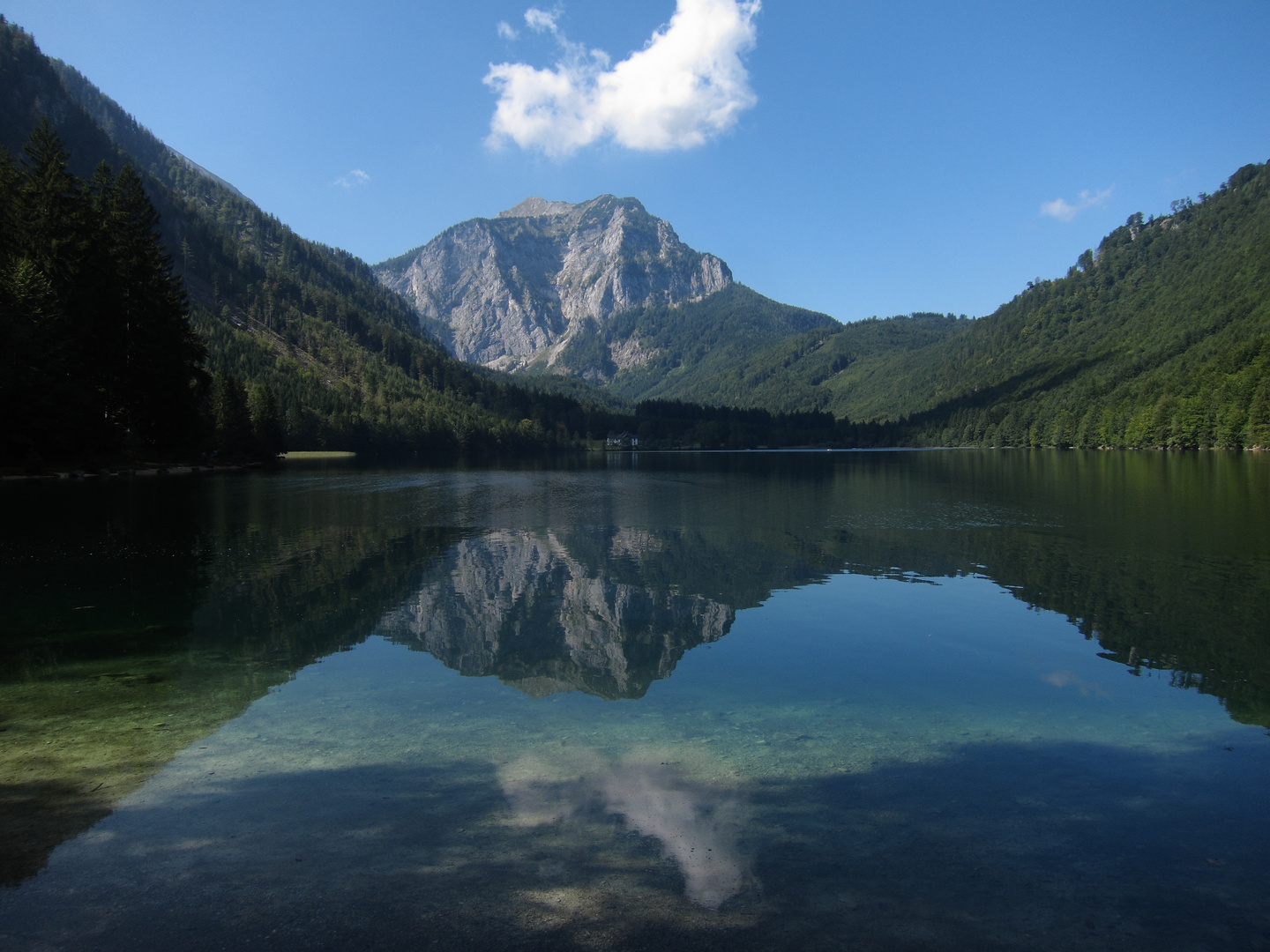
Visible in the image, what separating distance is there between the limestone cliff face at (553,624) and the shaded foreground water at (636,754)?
5.0 inches

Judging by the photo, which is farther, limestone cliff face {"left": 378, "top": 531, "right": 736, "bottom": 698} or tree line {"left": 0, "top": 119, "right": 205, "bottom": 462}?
tree line {"left": 0, "top": 119, "right": 205, "bottom": 462}

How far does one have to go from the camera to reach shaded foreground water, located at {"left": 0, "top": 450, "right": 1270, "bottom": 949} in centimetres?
592

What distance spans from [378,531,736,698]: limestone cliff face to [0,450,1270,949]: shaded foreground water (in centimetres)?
13

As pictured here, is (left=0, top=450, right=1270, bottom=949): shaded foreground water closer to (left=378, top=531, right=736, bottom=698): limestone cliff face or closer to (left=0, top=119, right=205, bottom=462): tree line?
(left=378, top=531, right=736, bottom=698): limestone cliff face

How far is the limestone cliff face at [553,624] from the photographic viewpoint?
1308cm

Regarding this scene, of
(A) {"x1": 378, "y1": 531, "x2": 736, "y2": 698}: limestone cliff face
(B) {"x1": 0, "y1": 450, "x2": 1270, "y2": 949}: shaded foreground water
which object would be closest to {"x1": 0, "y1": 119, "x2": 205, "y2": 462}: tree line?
(B) {"x1": 0, "y1": 450, "x2": 1270, "y2": 949}: shaded foreground water

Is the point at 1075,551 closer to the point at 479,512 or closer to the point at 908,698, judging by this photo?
the point at 908,698

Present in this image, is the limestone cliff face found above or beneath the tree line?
beneath

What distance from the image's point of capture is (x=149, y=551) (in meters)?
25.3

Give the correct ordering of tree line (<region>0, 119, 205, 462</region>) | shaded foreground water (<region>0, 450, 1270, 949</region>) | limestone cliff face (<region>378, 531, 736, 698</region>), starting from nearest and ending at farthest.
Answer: shaded foreground water (<region>0, 450, 1270, 949</region>)
limestone cliff face (<region>378, 531, 736, 698</region>)
tree line (<region>0, 119, 205, 462</region>)

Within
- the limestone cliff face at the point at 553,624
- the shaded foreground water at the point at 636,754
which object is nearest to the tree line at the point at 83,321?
the shaded foreground water at the point at 636,754

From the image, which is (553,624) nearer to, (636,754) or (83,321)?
(636,754)

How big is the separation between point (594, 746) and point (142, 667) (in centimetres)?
923

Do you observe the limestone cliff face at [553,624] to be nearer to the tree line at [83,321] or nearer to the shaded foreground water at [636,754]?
the shaded foreground water at [636,754]
